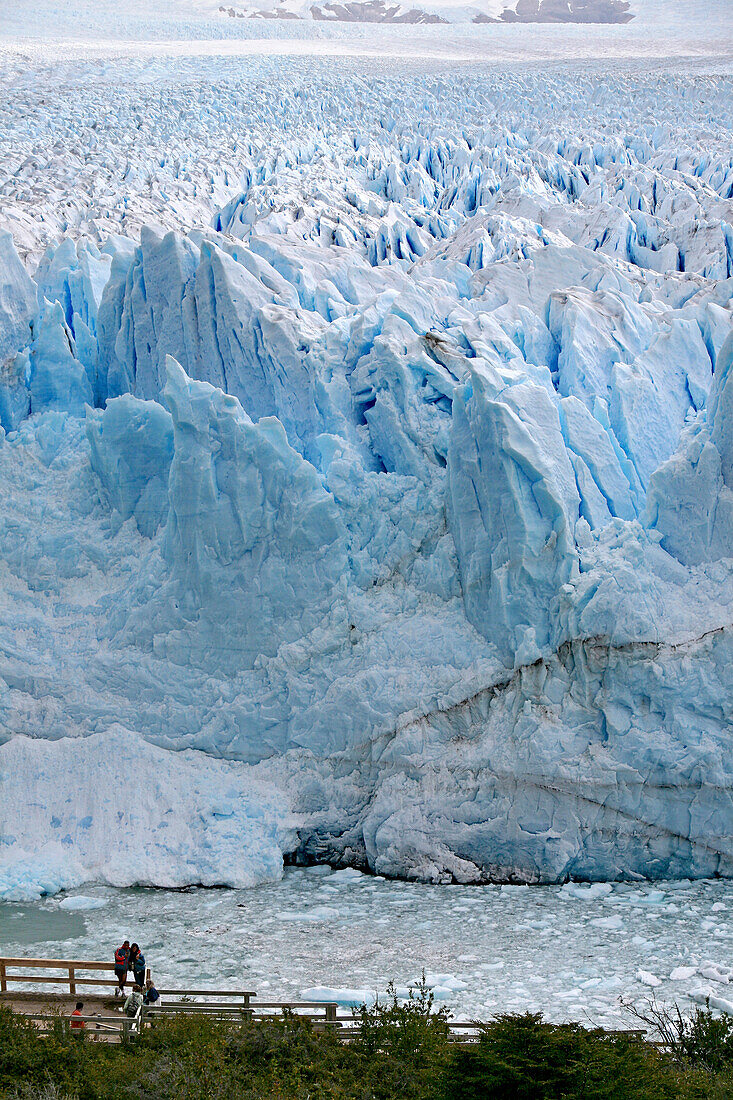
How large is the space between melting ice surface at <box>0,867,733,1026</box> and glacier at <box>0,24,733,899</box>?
0.35m

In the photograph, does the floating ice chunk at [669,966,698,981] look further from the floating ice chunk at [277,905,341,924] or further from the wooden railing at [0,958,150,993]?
the wooden railing at [0,958,150,993]

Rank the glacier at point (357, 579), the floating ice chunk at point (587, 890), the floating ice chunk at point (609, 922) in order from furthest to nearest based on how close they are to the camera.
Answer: the glacier at point (357, 579), the floating ice chunk at point (587, 890), the floating ice chunk at point (609, 922)

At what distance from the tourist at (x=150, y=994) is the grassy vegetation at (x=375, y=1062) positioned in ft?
1.25

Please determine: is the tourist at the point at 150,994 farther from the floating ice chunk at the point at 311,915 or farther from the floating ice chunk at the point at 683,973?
the floating ice chunk at the point at 683,973

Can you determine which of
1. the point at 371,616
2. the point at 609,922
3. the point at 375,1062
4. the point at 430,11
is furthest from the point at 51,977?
the point at 430,11

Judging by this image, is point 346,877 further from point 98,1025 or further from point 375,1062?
point 375,1062

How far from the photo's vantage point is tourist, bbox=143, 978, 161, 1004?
7500 millimetres

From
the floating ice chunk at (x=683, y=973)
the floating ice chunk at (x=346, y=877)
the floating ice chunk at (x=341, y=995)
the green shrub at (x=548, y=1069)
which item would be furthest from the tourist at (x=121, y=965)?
the floating ice chunk at (x=683, y=973)

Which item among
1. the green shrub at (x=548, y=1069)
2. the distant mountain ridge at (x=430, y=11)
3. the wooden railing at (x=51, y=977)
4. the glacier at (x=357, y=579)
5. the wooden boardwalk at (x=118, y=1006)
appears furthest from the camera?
the distant mountain ridge at (x=430, y=11)

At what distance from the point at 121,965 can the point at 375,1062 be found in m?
2.06

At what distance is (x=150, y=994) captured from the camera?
749 cm

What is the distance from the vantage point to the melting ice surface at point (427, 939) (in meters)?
7.98

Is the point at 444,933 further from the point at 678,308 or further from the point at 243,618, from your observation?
the point at 678,308

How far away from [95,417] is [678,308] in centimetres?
707
